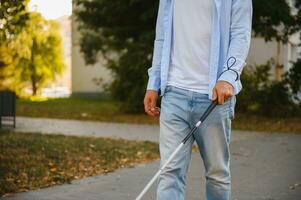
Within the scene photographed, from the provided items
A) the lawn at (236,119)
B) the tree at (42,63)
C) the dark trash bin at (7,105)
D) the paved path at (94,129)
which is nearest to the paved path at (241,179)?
the paved path at (94,129)

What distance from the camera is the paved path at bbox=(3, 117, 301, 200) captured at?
6375 millimetres

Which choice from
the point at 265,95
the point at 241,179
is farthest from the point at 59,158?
the point at 265,95

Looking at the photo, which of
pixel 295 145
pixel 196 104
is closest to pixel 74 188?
pixel 196 104

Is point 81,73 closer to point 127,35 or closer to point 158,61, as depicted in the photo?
point 127,35

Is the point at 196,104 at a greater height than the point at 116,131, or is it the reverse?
the point at 196,104

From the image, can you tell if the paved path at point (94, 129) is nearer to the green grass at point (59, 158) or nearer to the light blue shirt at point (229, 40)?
the green grass at point (59, 158)

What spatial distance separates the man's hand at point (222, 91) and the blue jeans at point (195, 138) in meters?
0.13

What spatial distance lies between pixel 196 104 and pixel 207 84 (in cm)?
15

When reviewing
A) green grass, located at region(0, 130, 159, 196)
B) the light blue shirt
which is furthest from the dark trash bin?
the light blue shirt

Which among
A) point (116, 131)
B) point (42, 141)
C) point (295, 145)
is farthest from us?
point (116, 131)

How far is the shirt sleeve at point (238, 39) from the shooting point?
3.88m

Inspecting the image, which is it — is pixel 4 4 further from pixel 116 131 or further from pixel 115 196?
pixel 116 131

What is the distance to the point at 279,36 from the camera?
1700 centimetres

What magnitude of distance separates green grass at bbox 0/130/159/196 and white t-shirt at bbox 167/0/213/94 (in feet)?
10.5
